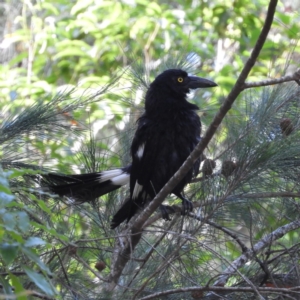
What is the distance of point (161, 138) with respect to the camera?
8.83 feet

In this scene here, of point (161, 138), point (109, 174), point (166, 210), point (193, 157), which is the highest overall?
point (193, 157)

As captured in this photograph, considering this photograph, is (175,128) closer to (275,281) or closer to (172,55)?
(172,55)

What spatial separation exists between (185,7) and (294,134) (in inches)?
133

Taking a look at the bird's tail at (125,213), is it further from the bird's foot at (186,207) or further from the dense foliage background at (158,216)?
the bird's foot at (186,207)

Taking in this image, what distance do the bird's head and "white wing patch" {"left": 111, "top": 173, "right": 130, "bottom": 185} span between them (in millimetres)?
454

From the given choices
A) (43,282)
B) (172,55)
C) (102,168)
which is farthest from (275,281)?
(172,55)

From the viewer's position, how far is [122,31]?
448 cm

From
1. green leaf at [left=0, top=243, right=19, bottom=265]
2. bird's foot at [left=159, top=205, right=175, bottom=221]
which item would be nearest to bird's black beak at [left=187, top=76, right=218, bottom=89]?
bird's foot at [left=159, top=205, right=175, bottom=221]

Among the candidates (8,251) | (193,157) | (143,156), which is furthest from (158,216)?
(8,251)

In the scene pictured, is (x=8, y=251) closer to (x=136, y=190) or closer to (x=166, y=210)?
(x=166, y=210)

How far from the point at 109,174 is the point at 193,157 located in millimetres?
800

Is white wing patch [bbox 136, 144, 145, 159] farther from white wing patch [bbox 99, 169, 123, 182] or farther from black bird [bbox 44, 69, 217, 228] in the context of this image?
white wing patch [bbox 99, 169, 123, 182]

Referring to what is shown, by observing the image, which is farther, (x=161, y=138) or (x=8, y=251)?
(x=161, y=138)

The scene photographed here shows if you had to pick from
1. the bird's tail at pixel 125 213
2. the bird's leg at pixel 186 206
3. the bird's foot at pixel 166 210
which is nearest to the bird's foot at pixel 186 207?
the bird's leg at pixel 186 206
